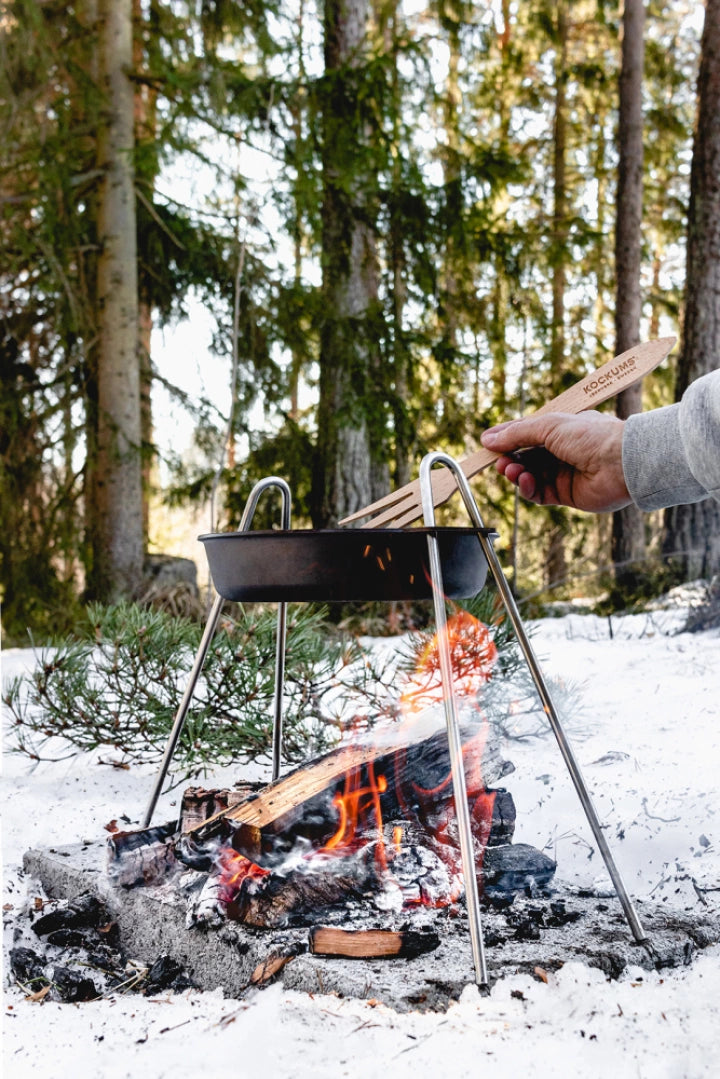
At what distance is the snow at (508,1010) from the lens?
1392 millimetres

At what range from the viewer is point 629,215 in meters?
7.48

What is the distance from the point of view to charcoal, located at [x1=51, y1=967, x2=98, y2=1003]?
5.69 feet

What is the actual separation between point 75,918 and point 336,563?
3.41ft

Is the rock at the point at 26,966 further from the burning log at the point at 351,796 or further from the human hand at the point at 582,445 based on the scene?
the human hand at the point at 582,445

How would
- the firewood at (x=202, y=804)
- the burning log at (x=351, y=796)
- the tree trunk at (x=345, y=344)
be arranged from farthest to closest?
the tree trunk at (x=345, y=344), the firewood at (x=202, y=804), the burning log at (x=351, y=796)

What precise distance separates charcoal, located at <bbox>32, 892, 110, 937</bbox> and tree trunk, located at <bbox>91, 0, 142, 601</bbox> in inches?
156

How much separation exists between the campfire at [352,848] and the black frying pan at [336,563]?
0.81ft


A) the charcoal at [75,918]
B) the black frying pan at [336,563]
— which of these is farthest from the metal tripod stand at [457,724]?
the charcoal at [75,918]

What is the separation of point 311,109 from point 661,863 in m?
4.89

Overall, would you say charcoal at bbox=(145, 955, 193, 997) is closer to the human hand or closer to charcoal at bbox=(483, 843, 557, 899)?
charcoal at bbox=(483, 843, 557, 899)

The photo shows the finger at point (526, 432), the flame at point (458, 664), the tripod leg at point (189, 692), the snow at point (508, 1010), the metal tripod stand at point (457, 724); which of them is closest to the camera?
the snow at point (508, 1010)

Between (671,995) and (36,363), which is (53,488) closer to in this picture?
(36,363)

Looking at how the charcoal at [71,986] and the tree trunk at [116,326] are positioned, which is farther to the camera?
the tree trunk at [116,326]

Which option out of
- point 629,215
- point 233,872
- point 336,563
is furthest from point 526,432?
point 629,215
